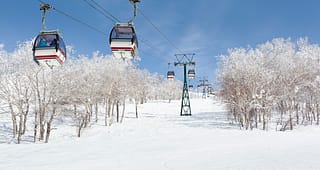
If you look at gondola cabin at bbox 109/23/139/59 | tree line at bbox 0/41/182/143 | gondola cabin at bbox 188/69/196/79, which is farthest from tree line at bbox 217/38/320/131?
gondola cabin at bbox 109/23/139/59

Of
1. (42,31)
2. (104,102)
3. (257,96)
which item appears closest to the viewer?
(42,31)

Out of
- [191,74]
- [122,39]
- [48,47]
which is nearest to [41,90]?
[48,47]

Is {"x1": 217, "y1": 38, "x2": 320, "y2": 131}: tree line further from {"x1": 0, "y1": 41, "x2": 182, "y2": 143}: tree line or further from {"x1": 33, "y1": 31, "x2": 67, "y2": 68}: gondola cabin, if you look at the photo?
{"x1": 33, "y1": 31, "x2": 67, "y2": 68}: gondola cabin

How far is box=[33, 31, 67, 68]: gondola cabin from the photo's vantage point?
9.94 metres

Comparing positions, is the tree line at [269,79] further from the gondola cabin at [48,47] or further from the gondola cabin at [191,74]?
the gondola cabin at [48,47]

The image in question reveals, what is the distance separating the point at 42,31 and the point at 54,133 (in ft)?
72.3

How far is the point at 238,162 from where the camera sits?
788 cm

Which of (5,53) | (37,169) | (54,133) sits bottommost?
(54,133)

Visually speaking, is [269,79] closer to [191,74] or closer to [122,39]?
[191,74]

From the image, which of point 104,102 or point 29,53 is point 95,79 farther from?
point 29,53

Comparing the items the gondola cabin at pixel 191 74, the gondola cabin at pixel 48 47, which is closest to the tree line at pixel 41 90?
the gondola cabin at pixel 48 47

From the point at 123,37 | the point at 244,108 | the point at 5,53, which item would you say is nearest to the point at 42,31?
the point at 123,37

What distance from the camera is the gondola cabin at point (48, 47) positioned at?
9938mm

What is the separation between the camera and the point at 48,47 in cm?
999
